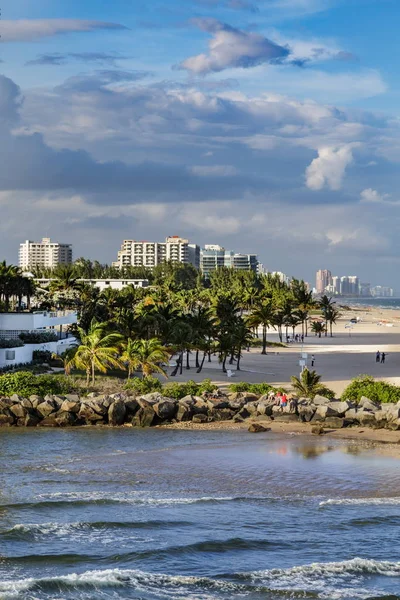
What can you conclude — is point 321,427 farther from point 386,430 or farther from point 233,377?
point 233,377

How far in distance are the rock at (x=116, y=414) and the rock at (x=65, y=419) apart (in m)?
1.96

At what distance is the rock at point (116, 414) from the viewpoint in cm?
4350

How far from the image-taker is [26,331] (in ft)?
228

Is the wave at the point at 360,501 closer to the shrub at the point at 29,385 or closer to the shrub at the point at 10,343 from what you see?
the shrub at the point at 29,385

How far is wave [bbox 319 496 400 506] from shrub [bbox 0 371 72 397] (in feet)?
81.7

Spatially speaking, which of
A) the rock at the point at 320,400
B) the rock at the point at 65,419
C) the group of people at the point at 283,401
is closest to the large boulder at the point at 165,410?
the rock at the point at 65,419

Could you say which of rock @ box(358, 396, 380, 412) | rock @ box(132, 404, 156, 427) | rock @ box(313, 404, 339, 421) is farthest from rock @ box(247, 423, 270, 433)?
rock @ box(358, 396, 380, 412)

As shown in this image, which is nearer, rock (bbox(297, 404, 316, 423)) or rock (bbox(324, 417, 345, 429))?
rock (bbox(324, 417, 345, 429))

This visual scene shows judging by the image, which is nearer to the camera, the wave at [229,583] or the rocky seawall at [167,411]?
the wave at [229,583]

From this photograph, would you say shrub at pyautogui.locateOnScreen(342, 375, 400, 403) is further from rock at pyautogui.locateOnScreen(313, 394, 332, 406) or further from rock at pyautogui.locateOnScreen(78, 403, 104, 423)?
rock at pyautogui.locateOnScreen(78, 403, 104, 423)

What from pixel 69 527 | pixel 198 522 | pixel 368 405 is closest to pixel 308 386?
pixel 368 405

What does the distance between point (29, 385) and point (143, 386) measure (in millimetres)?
6982

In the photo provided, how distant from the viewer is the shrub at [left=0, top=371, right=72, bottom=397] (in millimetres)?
47781

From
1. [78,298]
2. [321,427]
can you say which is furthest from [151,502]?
[78,298]
